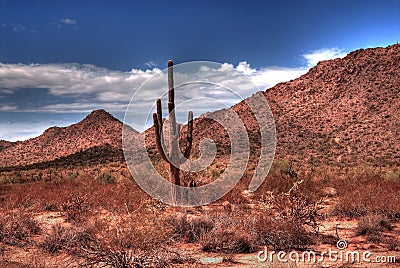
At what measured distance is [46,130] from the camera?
70500mm

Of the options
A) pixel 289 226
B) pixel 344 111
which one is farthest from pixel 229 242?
pixel 344 111

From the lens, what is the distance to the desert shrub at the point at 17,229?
333 inches

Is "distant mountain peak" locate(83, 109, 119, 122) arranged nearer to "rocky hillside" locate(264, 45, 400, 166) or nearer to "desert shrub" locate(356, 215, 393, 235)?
"rocky hillside" locate(264, 45, 400, 166)

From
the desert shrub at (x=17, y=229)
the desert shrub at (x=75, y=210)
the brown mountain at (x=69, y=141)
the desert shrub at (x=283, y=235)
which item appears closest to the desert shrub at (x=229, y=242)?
the desert shrub at (x=283, y=235)

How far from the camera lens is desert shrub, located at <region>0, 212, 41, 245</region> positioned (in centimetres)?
847

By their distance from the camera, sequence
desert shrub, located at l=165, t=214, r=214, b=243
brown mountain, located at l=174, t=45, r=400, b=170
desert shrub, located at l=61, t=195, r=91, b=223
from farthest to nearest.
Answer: brown mountain, located at l=174, t=45, r=400, b=170
desert shrub, located at l=61, t=195, r=91, b=223
desert shrub, located at l=165, t=214, r=214, b=243

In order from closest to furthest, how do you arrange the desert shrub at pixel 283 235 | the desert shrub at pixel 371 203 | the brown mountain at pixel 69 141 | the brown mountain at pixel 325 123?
the desert shrub at pixel 283 235 → the desert shrub at pixel 371 203 → the brown mountain at pixel 325 123 → the brown mountain at pixel 69 141

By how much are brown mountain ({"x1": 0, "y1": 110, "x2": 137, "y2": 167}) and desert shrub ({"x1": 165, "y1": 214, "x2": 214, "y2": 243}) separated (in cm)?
4667

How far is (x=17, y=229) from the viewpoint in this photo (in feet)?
29.3

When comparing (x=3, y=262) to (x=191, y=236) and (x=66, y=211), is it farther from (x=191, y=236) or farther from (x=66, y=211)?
(x=66, y=211)

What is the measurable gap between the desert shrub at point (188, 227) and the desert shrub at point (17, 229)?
11.2ft

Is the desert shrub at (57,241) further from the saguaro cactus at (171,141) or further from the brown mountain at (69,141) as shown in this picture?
the brown mountain at (69,141)

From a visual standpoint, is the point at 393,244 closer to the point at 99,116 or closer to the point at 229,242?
the point at 229,242

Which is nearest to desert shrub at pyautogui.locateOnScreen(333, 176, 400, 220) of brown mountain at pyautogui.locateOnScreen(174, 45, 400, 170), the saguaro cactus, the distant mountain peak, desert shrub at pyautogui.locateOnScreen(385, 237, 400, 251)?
desert shrub at pyautogui.locateOnScreen(385, 237, 400, 251)
